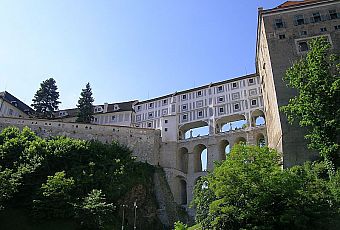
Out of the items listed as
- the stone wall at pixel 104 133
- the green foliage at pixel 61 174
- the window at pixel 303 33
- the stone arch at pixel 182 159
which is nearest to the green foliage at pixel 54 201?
the green foliage at pixel 61 174

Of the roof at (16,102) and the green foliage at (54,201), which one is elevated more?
the roof at (16,102)

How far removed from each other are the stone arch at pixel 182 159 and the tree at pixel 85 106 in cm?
1553

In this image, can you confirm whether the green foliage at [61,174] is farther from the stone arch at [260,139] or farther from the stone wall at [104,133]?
the stone arch at [260,139]

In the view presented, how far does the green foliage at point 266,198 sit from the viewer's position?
20.9 metres

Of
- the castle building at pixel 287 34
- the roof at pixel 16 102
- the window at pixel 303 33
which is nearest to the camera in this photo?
the castle building at pixel 287 34

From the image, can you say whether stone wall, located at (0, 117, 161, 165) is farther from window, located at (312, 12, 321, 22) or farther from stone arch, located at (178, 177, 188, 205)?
window, located at (312, 12, 321, 22)

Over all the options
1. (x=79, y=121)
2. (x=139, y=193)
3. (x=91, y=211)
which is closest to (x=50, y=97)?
(x=79, y=121)

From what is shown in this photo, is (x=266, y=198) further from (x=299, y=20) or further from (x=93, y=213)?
(x=299, y=20)

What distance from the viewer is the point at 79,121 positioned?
171 ft

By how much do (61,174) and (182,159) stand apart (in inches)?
852

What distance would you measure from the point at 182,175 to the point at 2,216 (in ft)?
76.5

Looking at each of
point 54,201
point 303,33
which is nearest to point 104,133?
point 54,201

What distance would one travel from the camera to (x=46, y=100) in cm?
5428

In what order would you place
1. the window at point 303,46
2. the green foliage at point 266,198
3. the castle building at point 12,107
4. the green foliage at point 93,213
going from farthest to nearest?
the castle building at point 12,107
the window at point 303,46
the green foliage at point 93,213
the green foliage at point 266,198
